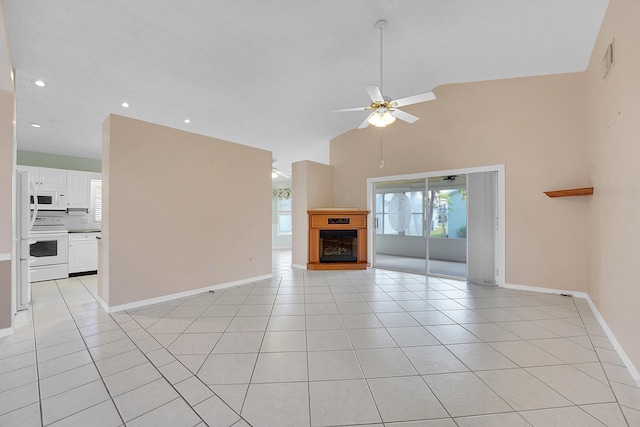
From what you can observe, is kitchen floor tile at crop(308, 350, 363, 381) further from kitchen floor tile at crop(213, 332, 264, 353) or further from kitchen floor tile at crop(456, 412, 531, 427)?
kitchen floor tile at crop(456, 412, 531, 427)

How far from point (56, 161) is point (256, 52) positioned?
6.04 metres

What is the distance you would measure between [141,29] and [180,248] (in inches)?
105

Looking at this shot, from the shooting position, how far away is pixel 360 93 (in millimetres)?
4508

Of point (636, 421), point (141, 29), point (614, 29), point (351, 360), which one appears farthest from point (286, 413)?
point (614, 29)

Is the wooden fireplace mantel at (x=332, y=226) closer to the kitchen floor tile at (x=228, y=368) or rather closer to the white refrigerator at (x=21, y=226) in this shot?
the kitchen floor tile at (x=228, y=368)

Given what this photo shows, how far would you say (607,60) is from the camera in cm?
263

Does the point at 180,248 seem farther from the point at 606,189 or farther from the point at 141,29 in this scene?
the point at 606,189

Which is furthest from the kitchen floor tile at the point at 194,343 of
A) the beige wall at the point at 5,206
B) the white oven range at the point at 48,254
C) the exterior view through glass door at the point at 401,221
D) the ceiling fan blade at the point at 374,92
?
the exterior view through glass door at the point at 401,221

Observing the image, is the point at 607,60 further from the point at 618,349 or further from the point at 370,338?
the point at 370,338

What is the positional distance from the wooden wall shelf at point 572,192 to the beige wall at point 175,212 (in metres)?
4.54

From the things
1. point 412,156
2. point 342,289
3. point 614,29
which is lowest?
point 342,289

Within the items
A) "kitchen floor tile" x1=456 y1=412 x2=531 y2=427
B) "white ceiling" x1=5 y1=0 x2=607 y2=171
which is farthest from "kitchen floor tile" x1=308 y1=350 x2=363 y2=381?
"white ceiling" x1=5 y1=0 x2=607 y2=171

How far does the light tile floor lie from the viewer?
1539mm

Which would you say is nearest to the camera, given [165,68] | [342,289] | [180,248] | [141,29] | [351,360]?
[351,360]
